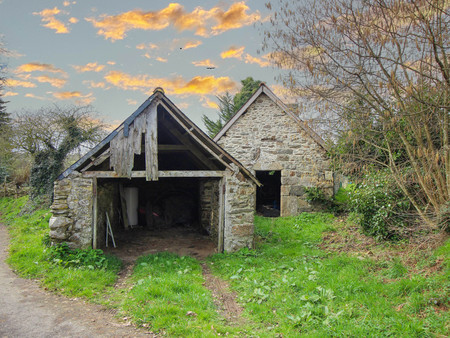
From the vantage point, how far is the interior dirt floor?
8.81 metres

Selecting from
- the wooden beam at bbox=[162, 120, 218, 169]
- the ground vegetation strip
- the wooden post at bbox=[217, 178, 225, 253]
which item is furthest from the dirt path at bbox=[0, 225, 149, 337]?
the wooden beam at bbox=[162, 120, 218, 169]

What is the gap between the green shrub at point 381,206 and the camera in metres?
7.84

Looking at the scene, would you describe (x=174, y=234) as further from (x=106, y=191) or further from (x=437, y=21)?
(x=437, y=21)

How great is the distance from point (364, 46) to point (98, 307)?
6.99 meters

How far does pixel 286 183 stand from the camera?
43.3ft

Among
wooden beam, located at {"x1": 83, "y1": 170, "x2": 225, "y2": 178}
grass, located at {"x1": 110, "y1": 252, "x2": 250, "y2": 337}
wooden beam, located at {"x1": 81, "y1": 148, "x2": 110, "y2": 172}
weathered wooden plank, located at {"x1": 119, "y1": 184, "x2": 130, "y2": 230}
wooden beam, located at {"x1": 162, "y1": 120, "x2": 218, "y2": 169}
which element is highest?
wooden beam, located at {"x1": 162, "y1": 120, "x2": 218, "y2": 169}

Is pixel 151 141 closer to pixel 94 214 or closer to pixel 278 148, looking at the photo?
pixel 94 214

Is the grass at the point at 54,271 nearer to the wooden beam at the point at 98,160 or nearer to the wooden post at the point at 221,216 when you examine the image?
the wooden beam at the point at 98,160

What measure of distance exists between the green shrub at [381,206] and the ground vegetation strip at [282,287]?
0.37 m

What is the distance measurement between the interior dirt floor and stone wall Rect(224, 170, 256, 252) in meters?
0.92

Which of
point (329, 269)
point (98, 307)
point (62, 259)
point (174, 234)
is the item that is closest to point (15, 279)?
point (62, 259)

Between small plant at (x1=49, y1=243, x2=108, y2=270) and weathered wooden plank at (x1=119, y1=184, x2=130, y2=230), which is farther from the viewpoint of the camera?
weathered wooden plank at (x1=119, y1=184, x2=130, y2=230)

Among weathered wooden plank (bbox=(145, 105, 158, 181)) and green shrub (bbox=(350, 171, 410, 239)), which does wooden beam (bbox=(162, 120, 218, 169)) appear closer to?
weathered wooden plank (bbox=(145, 105, 158, 181))

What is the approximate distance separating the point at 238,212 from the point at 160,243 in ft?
10.6
